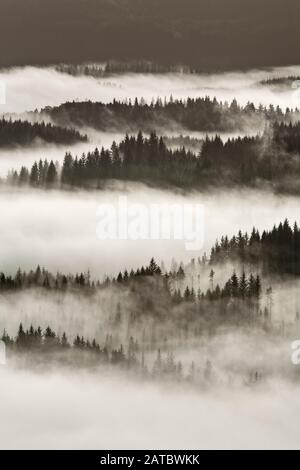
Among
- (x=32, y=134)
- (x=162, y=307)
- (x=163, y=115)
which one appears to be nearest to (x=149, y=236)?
(x=162, y=307)

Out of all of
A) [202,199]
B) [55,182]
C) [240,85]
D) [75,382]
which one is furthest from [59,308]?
[240,85]

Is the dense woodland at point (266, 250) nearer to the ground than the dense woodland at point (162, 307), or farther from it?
farther from it

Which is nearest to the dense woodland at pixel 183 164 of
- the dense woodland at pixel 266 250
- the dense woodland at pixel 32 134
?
the dense woodland at pixel 32 134

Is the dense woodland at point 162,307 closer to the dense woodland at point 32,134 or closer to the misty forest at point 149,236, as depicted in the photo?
the misty forest at point 149,236

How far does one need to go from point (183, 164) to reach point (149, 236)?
47cm

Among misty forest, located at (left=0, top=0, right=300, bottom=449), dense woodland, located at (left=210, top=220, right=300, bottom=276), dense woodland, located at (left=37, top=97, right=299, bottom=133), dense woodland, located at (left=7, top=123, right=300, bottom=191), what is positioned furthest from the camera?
dense woodland, located at (left=37, top=97, right=299, bottom=133)

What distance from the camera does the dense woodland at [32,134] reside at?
4207 mm

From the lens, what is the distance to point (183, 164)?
13.8 ft

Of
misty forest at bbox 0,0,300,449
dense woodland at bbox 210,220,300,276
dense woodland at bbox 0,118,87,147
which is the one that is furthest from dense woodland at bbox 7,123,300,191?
dense woodland at bbox 210,220,300,276

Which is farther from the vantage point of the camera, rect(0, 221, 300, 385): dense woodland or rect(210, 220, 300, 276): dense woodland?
rect(210, 220, 300, 276): dense woodland

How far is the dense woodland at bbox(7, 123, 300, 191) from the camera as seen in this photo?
4137mm

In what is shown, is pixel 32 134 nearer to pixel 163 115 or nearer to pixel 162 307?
pixel 163 115

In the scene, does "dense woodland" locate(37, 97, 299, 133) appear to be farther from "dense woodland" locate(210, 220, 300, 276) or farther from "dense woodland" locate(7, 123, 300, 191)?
"dense woodland" locate(210, 220, 300, 276)

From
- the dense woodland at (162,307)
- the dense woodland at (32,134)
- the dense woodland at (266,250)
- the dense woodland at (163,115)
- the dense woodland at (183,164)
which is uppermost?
the dense woodland at (163,115)
